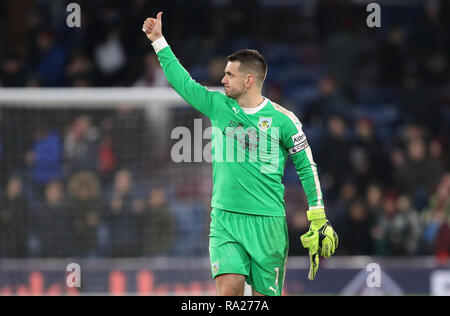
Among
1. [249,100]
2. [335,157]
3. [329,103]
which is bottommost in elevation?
[335,157]

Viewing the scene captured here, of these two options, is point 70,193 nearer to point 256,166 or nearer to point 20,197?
point 20,197

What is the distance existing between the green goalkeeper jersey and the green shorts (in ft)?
0.22

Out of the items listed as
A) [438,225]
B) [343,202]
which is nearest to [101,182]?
A: [343,202]

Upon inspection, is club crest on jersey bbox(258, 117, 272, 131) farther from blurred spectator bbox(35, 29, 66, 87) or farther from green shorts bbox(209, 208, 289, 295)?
blurred spectator bbox(35, 29, 66, 87)

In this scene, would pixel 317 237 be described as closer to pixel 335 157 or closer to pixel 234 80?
pixel 234 80

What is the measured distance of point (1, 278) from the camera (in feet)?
30.0

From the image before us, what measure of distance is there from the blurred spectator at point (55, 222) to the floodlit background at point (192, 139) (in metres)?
0.01

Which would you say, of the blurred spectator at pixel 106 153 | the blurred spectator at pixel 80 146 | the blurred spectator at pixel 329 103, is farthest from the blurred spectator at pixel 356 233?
the blurred spectator at pixel 80 146

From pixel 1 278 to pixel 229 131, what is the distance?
4.30 metres

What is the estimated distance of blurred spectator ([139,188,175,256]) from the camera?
362 inches

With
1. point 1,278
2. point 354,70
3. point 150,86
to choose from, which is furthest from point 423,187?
point 1,278

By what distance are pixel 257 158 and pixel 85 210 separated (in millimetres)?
3766

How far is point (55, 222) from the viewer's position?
9141 mm

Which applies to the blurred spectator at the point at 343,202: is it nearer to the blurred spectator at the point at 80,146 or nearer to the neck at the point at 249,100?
the blurred spectator at the point at 80,146
